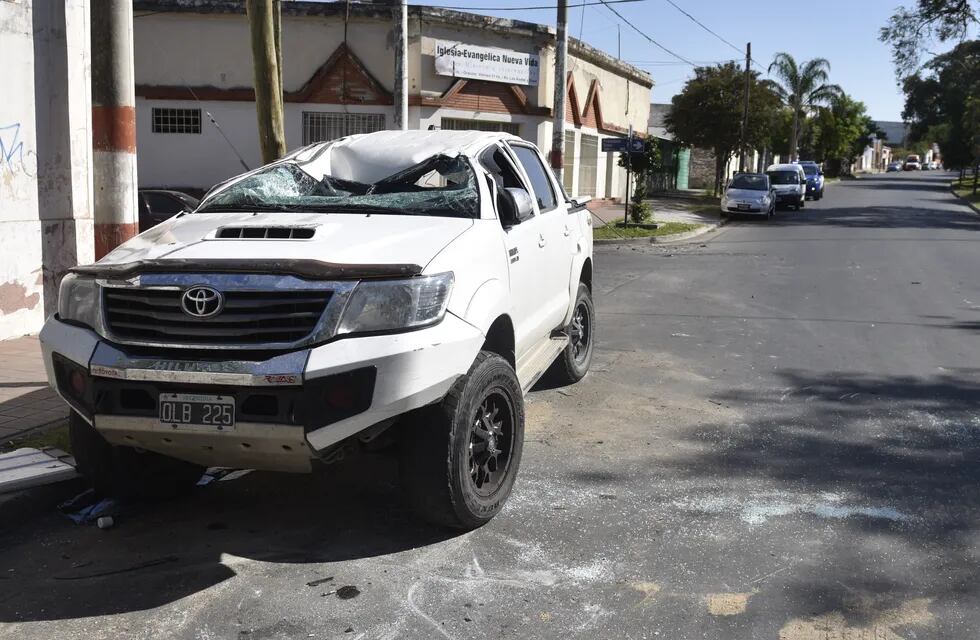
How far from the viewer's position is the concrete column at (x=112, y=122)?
5.89 metres

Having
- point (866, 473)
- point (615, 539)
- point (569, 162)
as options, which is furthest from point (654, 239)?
point (615, 539)

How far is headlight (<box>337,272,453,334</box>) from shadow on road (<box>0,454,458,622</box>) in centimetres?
112

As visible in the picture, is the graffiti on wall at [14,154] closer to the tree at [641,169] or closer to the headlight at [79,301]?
the headlight at [79,301]

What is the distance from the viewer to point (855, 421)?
6.61 meters

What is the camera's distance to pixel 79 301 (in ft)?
14.0

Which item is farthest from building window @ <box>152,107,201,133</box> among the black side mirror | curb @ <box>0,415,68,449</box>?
the black side mirror

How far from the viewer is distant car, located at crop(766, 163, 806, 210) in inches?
1426

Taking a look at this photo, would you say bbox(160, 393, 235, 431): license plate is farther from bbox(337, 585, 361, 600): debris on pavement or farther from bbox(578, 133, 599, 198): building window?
bbox(578, 133, 599, 198): building window

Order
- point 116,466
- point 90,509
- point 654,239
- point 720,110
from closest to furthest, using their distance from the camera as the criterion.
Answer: point 116,466 → point 90,509 → point 654,239 → point 720,110

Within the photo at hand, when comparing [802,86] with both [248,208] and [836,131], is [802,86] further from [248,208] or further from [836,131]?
[248,208]

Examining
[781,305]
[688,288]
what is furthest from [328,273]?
[688,288]

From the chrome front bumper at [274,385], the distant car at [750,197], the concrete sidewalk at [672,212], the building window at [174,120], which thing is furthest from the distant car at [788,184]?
the chrome front bumper at [274,385]

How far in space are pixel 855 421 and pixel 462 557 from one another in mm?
3601

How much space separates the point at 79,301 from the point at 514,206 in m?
2.31
